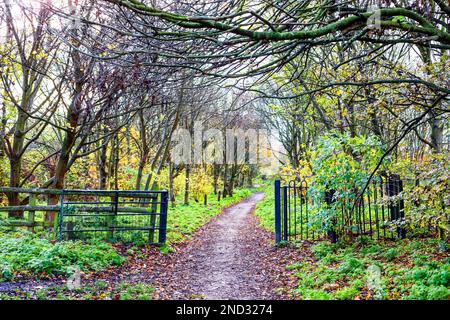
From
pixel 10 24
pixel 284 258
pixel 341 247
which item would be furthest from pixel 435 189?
pixel 10 24

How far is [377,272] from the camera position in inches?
201

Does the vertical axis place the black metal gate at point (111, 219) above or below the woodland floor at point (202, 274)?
above

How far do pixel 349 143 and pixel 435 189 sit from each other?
2.85 m

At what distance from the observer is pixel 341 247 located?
750 cm

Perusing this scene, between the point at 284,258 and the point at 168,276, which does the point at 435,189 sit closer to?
the point at 284,258

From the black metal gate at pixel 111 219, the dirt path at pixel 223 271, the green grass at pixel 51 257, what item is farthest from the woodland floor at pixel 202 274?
the black metal gate at pixel 111 219

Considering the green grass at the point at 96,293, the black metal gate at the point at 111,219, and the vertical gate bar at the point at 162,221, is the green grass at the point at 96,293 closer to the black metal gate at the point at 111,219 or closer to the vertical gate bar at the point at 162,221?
the black metal gate at the point at 111,219

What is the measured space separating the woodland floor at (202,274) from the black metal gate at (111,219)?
63 cm

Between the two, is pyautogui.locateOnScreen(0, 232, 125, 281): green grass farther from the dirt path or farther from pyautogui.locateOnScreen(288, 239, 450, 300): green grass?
pyautogui.locateOnScreen(288, 239, 450, 300): green grass

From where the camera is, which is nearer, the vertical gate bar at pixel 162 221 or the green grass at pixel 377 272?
the green grass at pixel 377 272

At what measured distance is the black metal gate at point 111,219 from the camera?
7.84 m

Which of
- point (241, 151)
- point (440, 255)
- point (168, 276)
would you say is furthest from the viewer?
point (241, 151)

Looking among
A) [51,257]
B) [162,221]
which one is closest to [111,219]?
[162,221]

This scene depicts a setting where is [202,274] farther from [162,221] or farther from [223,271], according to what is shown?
[162,221]
